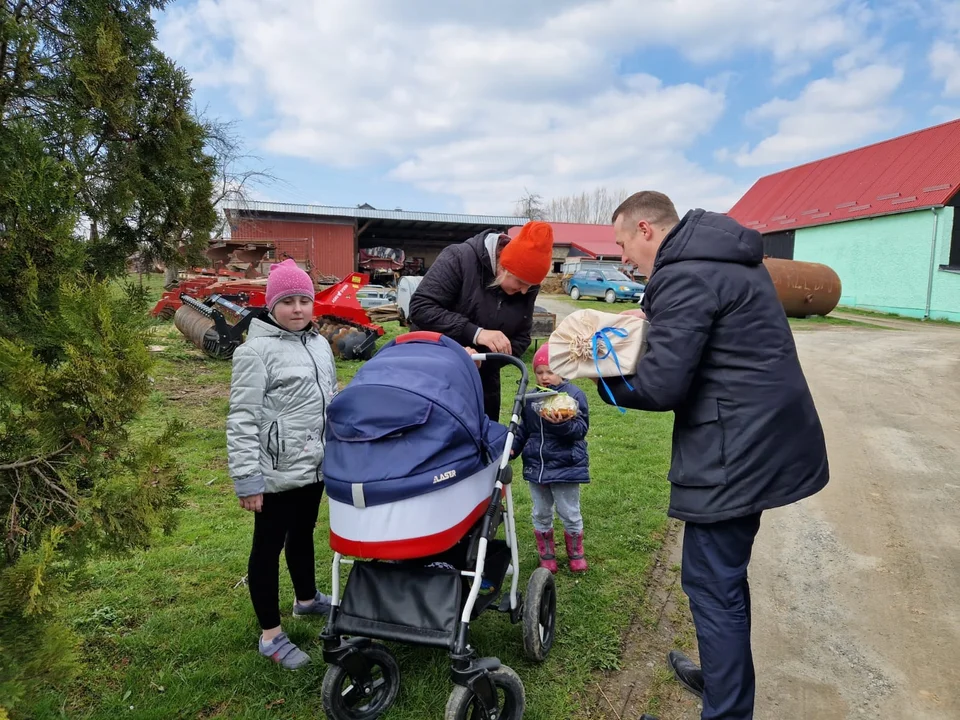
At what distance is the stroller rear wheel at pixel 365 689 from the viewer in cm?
254

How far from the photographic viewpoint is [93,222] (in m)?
2.33

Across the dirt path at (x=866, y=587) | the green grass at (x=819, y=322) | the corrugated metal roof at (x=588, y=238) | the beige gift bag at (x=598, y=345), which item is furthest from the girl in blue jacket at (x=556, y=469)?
the corrugated metal roof at (x=588, y=238)

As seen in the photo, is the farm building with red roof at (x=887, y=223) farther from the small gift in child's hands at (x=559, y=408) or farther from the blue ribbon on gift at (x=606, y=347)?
the blue ribbon on gift at (x=606, y=347)

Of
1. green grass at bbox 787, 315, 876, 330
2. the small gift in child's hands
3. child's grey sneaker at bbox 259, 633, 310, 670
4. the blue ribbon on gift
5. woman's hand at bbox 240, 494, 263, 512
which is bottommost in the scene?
child's grey sneaker at bbox 259, 633, 310, 670

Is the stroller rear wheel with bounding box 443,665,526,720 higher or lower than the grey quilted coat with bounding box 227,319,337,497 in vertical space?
lower

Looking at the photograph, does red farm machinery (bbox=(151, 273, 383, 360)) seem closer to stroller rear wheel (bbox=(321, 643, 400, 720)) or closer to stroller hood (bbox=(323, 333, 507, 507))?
stroller hood (bbox=(323, 333, 507, 507))

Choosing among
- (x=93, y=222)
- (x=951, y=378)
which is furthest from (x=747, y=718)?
(x=951, y=378)

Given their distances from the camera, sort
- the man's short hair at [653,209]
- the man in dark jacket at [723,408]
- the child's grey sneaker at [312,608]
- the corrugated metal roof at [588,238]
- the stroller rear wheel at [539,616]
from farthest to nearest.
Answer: the corrugated metal roof at [588,238]
the child's grey sneaker at [312,608]
the stroller rear wheel at [539,616]
the man's short hair at [653,209]
the man in dark jacket at [723,408]

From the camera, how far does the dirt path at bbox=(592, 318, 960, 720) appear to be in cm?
285

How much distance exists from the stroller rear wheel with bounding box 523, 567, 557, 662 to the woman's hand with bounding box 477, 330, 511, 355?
3.82ft

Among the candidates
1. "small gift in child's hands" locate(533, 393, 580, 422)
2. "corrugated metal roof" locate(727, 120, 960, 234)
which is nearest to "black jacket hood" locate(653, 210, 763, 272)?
"small gift in child's hands" locate(533, 393, 580, 422)

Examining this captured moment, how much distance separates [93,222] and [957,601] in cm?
456

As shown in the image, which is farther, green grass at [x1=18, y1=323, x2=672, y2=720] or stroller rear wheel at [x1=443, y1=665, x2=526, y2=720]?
green grass at [x1=18, y1=323, x2=672, y2=720]

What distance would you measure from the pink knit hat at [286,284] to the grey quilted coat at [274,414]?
14 cm
